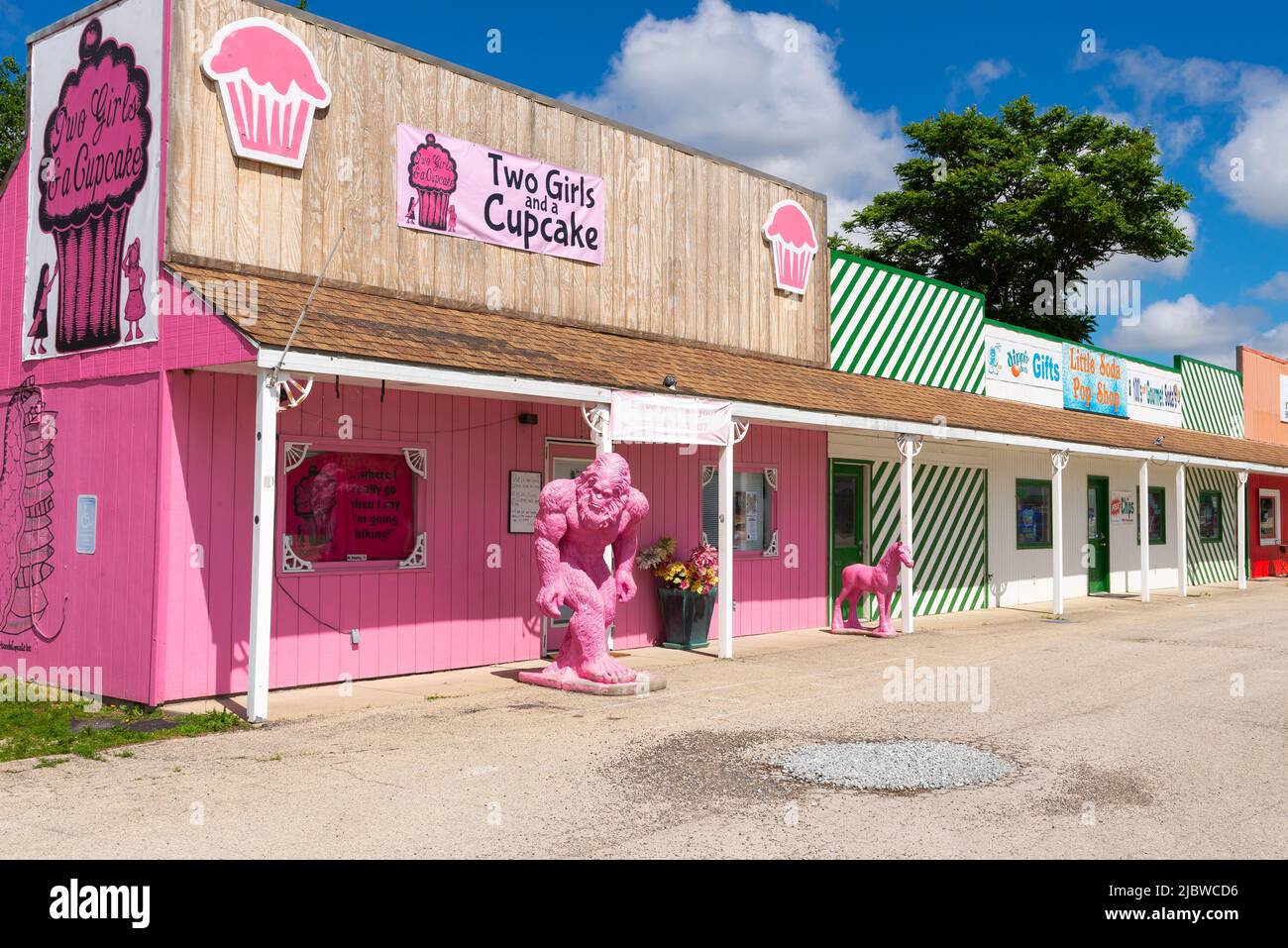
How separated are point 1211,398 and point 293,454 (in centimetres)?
2517

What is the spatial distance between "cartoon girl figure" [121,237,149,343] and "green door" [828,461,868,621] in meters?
9.58

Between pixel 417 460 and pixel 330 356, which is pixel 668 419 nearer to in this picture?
pixel 417 460

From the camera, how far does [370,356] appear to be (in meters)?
8.63

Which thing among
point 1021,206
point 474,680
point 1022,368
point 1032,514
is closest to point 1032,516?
point 1032,514

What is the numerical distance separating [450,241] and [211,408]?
10.3 ft

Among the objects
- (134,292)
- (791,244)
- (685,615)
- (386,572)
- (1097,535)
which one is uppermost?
(791,244)

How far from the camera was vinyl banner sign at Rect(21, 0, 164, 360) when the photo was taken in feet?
30.7

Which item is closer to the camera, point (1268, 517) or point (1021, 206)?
point (1268, 517)

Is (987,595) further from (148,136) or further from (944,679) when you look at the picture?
(148,136)

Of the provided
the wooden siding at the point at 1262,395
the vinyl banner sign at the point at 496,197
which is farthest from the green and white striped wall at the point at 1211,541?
the vinyl banner sign at the point at 496,197

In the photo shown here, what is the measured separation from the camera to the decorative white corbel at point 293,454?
980 cm

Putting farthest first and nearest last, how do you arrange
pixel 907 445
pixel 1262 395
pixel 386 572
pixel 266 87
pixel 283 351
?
1. pixel 1262 395
2. pixel 907 445
3. pixel 386 572
4. pixel 266 87
5. pixel 283 351

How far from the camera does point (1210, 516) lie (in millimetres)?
27422

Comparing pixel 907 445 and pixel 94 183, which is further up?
pixel 94 183
